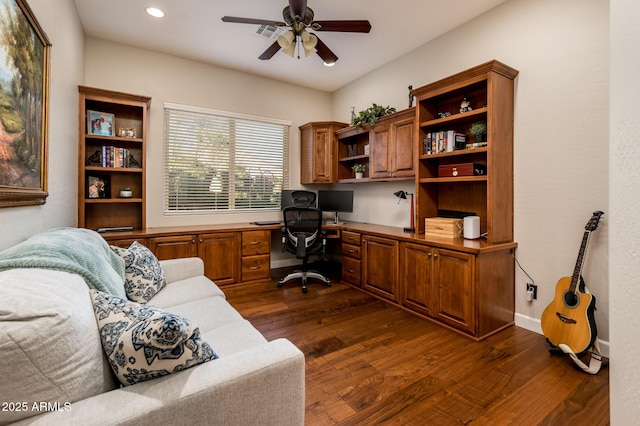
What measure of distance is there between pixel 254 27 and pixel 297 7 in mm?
1138

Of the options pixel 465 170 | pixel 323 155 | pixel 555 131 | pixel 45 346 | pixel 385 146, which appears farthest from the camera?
pixel 323 155

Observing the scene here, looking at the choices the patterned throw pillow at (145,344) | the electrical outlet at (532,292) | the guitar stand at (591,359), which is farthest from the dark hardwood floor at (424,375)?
the patterned throw pillow at (145,344)

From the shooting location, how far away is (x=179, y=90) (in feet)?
→ 13.1

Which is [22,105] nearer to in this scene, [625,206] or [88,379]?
[88,379]

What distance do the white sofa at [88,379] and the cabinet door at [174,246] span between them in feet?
7.93

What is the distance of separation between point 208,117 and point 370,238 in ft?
9.54

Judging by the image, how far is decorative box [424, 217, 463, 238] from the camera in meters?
2.92

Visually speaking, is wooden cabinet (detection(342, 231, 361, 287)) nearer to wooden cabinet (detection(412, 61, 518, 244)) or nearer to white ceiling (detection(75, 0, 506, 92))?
wooden cabinet (detection(412, 61, 518, 244))

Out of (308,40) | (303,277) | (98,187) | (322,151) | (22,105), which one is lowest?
(303,277)

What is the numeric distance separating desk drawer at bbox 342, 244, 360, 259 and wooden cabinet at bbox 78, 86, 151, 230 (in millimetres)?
2566

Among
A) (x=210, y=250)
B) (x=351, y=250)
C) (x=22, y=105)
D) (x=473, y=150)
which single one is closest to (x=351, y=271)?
(x=351, y=250)

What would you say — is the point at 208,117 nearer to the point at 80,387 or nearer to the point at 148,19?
the point at 148,19

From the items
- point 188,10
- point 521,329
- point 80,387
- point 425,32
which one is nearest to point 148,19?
point 188,10

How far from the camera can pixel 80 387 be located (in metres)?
0.82
